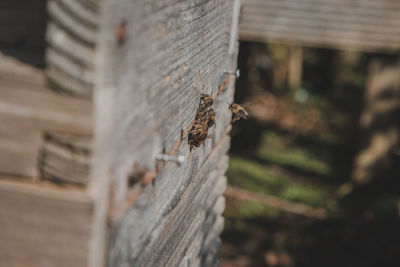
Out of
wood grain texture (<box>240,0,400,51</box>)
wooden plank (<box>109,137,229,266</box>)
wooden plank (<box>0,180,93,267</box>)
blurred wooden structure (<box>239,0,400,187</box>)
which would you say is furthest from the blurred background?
wooden plank (<box>0,180,93,267</box>)

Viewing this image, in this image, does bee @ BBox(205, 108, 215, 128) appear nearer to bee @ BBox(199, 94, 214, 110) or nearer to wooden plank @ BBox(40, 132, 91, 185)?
bee @ BBox(199, 94, 214, 110)

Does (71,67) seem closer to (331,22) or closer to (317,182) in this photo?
(331,22)

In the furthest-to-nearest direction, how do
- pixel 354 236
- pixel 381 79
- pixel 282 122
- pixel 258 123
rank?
pixel 282 122
pixel 258 123
pixel 381 79
pixel 354 236

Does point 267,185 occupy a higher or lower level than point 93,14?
lower

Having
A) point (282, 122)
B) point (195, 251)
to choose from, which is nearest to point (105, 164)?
point (195, 251)

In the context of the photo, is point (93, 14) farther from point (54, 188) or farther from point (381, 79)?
point (381, 79)

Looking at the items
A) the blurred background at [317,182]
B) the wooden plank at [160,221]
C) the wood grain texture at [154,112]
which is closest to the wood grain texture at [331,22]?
the blurred background at [317,182]

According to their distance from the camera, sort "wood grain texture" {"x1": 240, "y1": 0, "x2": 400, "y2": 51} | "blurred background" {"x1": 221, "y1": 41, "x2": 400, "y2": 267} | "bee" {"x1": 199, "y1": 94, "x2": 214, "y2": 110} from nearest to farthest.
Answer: "bee" {"x1": 199, "y1": 94, "x2": 214, "y2": 110}, "blurred background" {"x1": 221, "y1": 41, "x2": 400, "y2": 267}, "wood grain texture" {"x1": 240, "y1": 0, "x2": 400, "y2": 51}
